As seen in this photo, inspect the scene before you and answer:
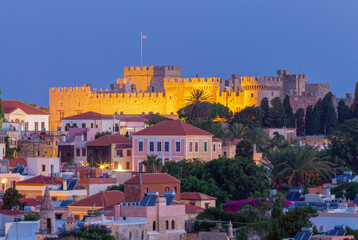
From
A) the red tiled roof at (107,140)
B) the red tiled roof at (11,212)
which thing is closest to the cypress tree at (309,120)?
the red tiled roof at (107,140)

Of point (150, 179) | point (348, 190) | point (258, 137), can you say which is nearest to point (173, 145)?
point (258, 137)

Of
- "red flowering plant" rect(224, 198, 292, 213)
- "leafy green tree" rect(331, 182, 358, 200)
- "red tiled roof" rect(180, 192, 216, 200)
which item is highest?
"leafy green tree" rect(331, 182, 358, 200)

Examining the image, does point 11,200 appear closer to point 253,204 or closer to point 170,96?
point 253,204

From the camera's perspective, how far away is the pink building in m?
55.7

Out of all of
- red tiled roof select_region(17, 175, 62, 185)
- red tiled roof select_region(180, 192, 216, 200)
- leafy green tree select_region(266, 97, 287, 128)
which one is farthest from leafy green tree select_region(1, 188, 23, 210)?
leafy green tree select_region(266, 97, 287, 128)

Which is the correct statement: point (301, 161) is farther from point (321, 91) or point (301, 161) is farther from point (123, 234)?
point (321, 91)

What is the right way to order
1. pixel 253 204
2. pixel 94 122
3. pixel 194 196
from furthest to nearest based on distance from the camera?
pixel 94 122 → pixel 194 196 → pixel 253 204

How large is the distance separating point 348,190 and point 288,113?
1239 inches

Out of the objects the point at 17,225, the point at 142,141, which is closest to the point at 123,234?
the point at 17,225

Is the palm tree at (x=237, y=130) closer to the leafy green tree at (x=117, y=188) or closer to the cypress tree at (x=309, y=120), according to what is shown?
the cypress tree at (x=309, y=120)

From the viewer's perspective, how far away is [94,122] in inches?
2596

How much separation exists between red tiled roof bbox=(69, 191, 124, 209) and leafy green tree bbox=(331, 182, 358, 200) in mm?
A: 8383

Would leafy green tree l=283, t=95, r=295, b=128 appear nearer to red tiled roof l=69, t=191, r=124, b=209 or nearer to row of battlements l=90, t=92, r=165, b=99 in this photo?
row of battlements l=90, t=92, r=165, b=99

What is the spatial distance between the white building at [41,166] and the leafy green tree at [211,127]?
15850 millimetres
